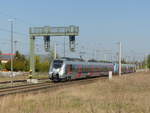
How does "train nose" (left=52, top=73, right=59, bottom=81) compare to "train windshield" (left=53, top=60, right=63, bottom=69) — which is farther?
"train windshield" (left=53, top=60, right=63, bottom=69)

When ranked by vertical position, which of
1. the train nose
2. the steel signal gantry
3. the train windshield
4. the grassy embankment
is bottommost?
the train nose

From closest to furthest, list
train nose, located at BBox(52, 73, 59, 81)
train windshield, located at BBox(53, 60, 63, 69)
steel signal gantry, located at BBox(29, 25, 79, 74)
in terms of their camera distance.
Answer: train nose, located at BBox(52, 73, 59, 81) → train windshield, located at BBox(53, 60, 63, 69) → steel signal gantry, located at BBox(29, 25, 79, 74)

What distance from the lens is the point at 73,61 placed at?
150ft

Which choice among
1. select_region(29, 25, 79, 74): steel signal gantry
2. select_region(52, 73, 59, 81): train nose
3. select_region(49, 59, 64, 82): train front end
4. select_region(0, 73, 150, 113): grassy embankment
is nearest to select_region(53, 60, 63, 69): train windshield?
select_region(49, 59, 64, 82): train front end

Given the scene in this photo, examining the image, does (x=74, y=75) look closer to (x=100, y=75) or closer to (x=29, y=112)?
(x=100, y=75)

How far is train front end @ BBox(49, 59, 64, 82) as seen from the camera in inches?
1629

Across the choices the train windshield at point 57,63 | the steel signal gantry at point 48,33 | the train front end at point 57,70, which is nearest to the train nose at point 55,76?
the train front end at point 57,70

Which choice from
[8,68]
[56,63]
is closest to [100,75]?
[56,63]

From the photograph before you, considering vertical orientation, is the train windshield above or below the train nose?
above

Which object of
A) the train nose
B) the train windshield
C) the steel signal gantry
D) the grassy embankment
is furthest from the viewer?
the steel signal gantry

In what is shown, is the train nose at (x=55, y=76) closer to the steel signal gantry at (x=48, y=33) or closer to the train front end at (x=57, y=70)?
the train front end at (x=57, y=70)

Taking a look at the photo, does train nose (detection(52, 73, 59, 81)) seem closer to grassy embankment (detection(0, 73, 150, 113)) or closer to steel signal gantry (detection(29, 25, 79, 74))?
steel signal gantry (detection(29, 25, 79, 74))

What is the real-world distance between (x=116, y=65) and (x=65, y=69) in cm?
4030

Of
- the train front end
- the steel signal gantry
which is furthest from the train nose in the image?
the steel signal gantry
